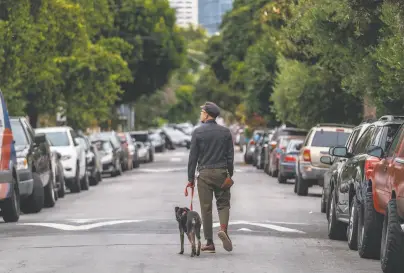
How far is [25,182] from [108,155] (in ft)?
67.1

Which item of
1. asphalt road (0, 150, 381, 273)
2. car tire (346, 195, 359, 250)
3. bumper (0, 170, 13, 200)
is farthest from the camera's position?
bumper (0, 170, 13, 200)

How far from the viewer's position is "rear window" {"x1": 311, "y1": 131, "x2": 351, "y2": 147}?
3044 cm

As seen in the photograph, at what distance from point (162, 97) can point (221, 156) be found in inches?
3410

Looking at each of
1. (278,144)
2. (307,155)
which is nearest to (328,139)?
(307,155)

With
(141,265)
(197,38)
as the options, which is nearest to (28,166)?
(141,265)

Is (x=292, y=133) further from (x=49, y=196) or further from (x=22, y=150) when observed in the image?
(x=22, y=150)

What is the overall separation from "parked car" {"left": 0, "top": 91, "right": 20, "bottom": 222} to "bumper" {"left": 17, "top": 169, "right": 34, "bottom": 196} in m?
0.91

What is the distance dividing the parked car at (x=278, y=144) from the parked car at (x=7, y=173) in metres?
16.5

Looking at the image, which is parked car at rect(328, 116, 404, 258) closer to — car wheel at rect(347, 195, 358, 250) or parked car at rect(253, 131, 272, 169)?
car wheel at rect(347, 195, 358, 250)

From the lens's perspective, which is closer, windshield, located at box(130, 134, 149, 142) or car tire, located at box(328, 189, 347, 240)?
car tire, located at box(328, 189, 347, 240)

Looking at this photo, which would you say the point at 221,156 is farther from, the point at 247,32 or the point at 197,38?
the point at 197,38

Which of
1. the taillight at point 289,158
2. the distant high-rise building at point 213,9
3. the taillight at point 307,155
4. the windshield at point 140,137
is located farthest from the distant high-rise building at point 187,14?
the taillight at point 307,155

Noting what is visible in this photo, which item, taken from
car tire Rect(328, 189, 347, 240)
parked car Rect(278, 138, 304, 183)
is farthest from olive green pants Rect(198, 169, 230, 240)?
parked car Rect(278, 138, 304, 183)

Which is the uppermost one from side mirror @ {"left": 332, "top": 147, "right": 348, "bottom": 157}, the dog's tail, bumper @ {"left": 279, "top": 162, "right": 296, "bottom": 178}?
side mirror @ {"left": 332, "top": 147, "right": 348, "bottom": 157}
